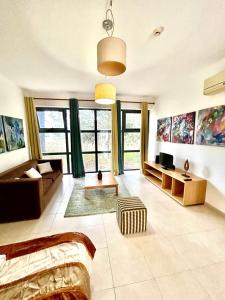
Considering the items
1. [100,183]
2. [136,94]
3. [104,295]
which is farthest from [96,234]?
[136,94]

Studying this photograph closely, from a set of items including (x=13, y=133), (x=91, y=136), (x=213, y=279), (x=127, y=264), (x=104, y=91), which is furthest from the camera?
(x=91, y=136)

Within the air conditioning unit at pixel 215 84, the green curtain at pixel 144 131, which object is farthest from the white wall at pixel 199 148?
the green curtain at pixel 144 131

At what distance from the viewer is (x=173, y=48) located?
2.01 m

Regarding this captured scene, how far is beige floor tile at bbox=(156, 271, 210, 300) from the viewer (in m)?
1.28

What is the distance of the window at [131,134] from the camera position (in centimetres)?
503

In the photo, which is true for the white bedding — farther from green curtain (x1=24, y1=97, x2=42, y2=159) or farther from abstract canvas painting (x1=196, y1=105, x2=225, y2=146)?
green curtain (x1=24, y1=97, x2=42, y2=159)

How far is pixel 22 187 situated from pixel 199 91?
3793mm

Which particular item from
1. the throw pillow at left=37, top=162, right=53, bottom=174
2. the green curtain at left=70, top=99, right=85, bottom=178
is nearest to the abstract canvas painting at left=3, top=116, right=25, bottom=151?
the throw pillow at left=37, top=162, right=53, bottom=174

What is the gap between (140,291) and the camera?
133 centimetres

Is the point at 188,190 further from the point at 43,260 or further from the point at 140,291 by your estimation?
the point at 43,260

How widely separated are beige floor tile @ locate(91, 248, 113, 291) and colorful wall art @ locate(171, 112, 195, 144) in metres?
2.77

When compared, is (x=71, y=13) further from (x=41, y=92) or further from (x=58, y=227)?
(x=41, y=92)

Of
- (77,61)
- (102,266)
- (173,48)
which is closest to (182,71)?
(173,48)

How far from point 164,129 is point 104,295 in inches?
152
